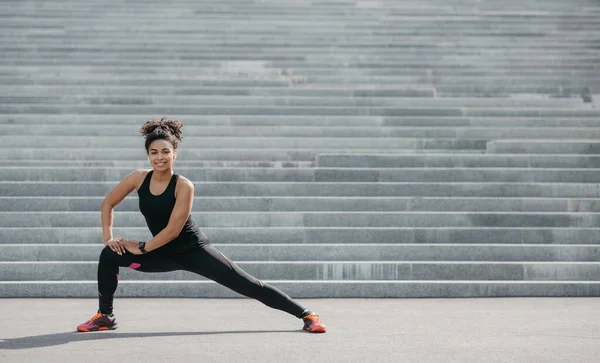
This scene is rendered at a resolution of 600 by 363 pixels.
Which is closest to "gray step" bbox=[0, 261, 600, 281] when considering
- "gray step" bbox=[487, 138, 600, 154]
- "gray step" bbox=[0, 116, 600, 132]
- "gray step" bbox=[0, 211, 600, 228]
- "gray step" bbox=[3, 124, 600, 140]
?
"gray step" bbox=[0, 211, 600, 228]

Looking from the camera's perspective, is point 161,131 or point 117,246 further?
point 161,131

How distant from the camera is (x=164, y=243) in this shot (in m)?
4.45

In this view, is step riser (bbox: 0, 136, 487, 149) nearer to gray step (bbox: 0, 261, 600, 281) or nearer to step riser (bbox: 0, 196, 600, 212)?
step riser (bbox: 0, 196, 600, 212)

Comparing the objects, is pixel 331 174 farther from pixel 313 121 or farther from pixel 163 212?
pixel 163 212

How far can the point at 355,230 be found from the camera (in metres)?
6.82

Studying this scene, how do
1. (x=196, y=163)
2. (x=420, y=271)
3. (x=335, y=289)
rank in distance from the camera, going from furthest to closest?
(x=196, y=163) → (x=420, y=271) → (x=335, y=289)

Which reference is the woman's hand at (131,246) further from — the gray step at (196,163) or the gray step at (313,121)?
the gray step at (313,121)

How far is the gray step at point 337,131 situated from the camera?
9.06m

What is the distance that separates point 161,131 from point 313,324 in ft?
4.98

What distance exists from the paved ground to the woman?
0.20 m

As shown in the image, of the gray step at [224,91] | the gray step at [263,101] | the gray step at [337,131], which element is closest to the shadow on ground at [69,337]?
the gray step at [337,131]

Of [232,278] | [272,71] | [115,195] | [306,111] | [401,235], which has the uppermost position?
[272,71]

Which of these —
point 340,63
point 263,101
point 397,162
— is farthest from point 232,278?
point 340,63

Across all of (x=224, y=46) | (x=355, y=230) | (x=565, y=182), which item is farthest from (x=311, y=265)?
(x=224, y=46)
